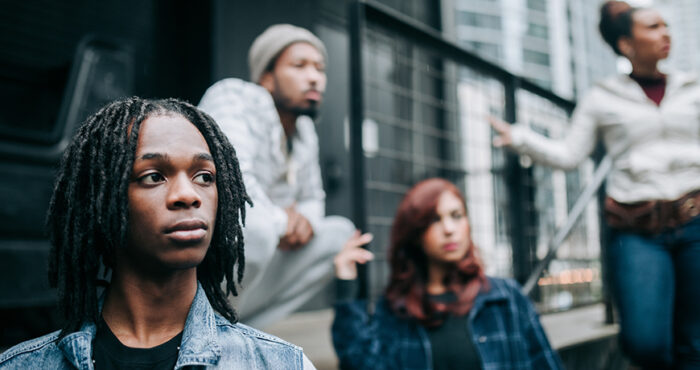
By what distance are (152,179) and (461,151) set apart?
334 cm

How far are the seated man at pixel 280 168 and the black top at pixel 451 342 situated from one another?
0.15 metres

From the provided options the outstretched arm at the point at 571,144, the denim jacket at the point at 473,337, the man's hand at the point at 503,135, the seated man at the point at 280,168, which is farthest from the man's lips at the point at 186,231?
the man's hand at the point at 503,135

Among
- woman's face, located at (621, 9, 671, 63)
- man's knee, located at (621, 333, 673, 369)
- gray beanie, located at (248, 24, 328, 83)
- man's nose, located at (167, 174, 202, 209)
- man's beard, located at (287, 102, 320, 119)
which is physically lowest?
man's knee, located at (621, 333, 673, 369)

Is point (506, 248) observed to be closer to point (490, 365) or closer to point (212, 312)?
point (490, 365)

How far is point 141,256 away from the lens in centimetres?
121

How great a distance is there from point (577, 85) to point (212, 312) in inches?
3025

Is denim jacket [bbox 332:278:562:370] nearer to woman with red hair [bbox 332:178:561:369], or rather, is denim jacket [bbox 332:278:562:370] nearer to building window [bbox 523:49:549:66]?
woman with red hair [bbox 332:178:561:369]

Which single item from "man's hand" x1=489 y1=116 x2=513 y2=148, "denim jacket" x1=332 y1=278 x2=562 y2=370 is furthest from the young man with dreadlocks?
"man's hand" x1=489 y1=116 x2=513 y2=148

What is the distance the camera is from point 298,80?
2400 mm

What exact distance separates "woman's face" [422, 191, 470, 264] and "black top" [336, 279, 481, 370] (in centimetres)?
21

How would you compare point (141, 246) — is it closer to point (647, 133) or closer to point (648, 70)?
point (647, 133)

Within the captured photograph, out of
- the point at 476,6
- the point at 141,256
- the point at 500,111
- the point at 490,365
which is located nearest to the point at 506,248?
the point at 500,111

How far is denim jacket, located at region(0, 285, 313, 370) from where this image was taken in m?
1.17

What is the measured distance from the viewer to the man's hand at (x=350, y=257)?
2.65m
